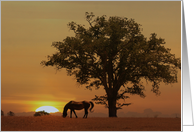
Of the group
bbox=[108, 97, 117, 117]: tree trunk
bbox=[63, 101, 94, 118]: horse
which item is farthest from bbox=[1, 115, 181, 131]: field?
bbox=[108, 97, 117, 117]: tree trunk

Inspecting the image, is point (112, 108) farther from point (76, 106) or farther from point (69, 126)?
point (69, 126)

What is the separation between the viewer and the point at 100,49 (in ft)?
79.7

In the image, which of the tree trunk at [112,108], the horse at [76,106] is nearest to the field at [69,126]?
the horse at [76,106]

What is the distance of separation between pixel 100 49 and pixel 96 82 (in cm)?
385

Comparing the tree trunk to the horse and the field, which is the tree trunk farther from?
the field

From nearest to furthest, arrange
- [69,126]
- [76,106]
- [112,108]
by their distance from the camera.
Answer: [69,126], [76,106], [112,108]

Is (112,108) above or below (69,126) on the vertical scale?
above

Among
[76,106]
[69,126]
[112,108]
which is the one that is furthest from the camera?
[112,108]

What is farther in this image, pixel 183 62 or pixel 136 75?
pixel 136 75

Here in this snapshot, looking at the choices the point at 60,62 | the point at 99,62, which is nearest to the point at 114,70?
the point at 99,62

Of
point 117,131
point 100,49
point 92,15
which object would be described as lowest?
point 117,131

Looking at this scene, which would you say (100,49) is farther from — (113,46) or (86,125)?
(86,125)

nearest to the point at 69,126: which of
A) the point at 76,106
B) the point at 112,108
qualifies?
the point at 76,106

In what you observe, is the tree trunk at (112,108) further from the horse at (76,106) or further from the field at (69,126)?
the field at (69,126)
